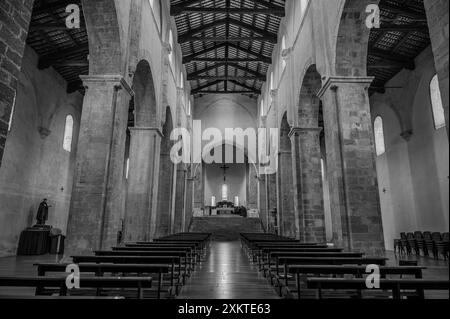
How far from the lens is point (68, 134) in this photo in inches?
644

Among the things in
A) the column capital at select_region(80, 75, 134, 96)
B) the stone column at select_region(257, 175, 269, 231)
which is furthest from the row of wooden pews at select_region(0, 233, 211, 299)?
the stone column at select_region(257, 175, 269, 231)

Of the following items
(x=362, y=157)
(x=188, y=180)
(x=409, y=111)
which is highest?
(x=409, y=111)

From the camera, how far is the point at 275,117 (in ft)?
57.9

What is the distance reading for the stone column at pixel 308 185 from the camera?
37.3 feet

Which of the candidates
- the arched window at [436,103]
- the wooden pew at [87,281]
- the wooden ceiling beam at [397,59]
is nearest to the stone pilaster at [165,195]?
the wooden ceiling beam at [397,59]

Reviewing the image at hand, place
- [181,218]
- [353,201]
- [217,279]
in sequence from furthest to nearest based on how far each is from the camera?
[181,218] → [353,201] → [217,279]

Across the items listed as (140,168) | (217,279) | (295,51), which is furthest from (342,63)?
(140,168)

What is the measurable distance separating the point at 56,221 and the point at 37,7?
978cm

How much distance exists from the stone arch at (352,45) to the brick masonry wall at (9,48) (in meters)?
7.07

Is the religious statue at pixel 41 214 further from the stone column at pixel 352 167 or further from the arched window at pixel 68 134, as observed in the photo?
the stone column at pixel 352 167

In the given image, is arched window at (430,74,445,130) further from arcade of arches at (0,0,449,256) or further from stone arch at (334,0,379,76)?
stone arch at (334,0,379,76)

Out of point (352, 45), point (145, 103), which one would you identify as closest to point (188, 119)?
point (145, 103)

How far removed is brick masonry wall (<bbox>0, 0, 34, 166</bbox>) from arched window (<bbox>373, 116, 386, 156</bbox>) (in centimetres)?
1736
